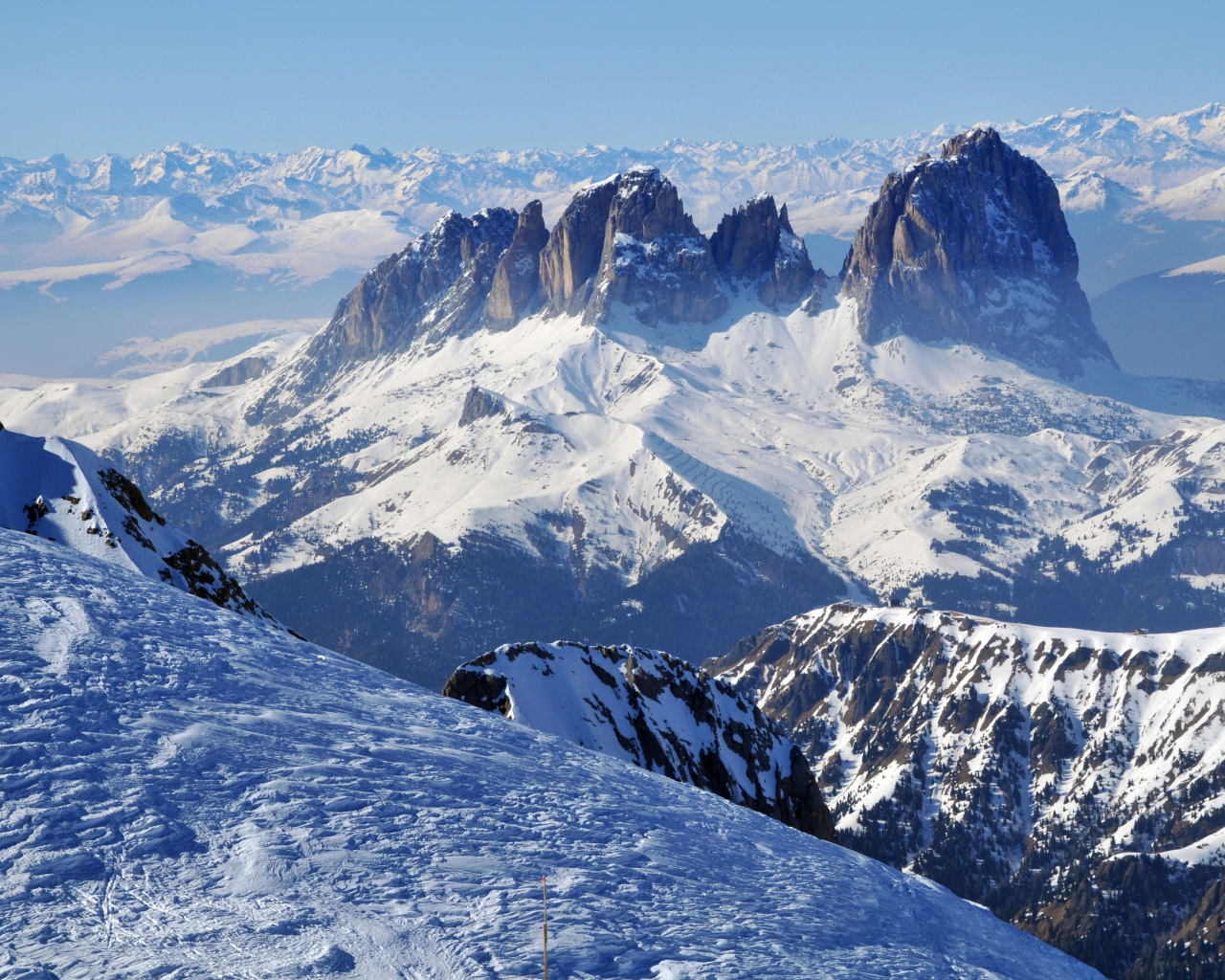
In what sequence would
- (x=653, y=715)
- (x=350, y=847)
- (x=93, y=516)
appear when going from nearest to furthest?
(x=350, y=847), (x=93, y=516), (x=653, y=715)

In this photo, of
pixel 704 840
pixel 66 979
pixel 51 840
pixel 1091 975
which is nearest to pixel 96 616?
pixel 51 840

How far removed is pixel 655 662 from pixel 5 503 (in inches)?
2939

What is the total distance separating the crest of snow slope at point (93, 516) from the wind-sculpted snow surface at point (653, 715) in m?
26.5

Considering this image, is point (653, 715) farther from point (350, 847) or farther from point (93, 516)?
point (350, 847)

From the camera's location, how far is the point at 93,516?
71812mm

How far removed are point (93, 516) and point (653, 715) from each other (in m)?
63.5

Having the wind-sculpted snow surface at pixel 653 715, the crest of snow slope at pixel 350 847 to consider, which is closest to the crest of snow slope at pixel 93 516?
the crest of snow slope at pixel 350 847

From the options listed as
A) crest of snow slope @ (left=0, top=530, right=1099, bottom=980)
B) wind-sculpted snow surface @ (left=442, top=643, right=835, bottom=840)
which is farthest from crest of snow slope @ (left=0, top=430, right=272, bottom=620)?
wind-sculpted snow surface @ (left=442, top=643, right=835, bottom=840)

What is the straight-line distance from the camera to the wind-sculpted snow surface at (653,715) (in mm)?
100688

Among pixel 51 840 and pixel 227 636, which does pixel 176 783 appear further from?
pixel 227 636

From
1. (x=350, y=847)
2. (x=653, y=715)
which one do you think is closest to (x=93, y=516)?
(x=350, y=847)

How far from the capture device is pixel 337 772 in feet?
123

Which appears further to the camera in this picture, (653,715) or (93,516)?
(653,715)

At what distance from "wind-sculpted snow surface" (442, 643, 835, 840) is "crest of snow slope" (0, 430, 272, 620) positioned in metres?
26.5
